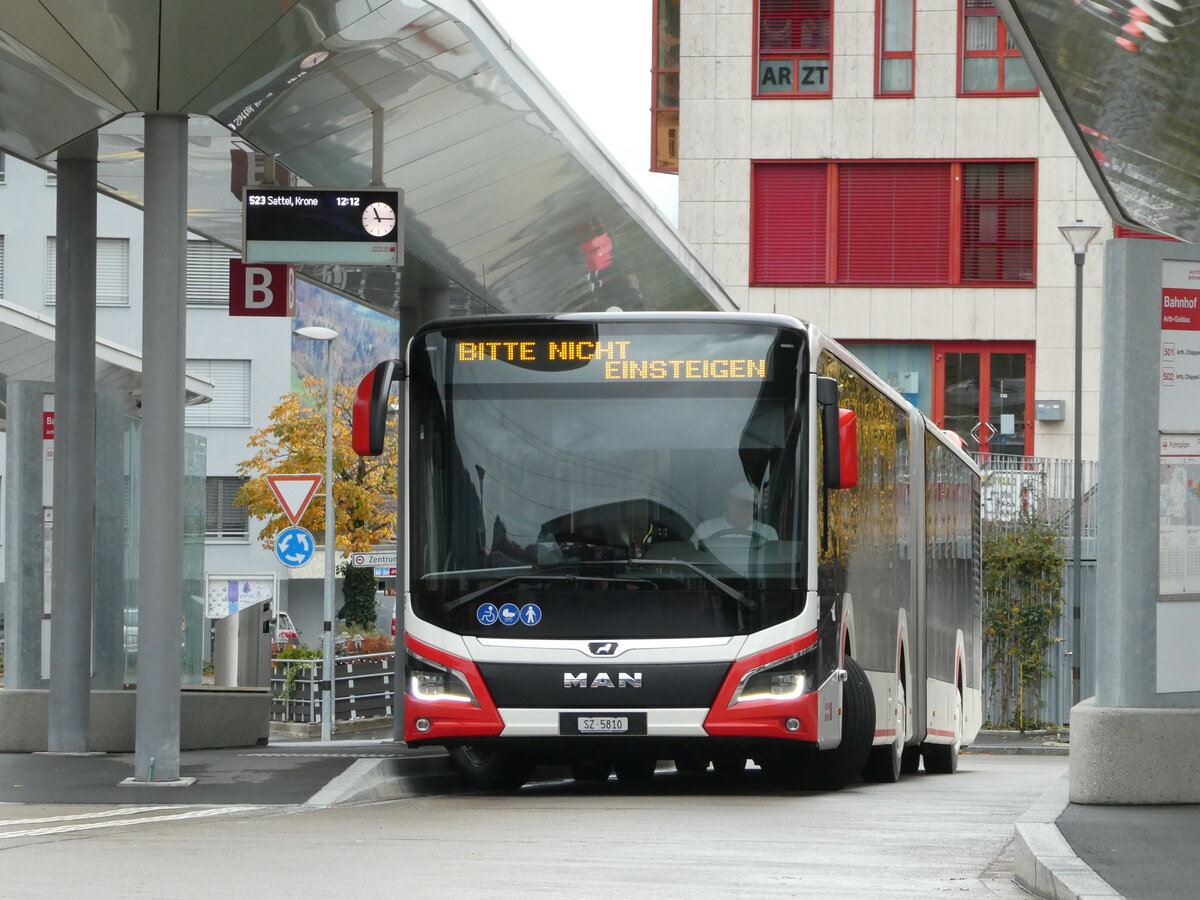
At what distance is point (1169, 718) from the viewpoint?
33.7 feet

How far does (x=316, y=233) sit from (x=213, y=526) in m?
52.7

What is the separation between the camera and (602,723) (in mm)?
12352

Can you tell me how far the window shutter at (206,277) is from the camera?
64312 millimetres

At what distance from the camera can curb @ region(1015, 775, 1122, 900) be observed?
23.6 feet

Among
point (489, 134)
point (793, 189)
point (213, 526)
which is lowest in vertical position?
point (213, 526)

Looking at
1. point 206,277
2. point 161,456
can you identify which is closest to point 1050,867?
point 161,456

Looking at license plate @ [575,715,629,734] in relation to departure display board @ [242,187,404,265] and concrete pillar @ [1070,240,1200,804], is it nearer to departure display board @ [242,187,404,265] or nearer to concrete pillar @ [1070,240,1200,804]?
concrete pillar @ [1070,240,1200,804]

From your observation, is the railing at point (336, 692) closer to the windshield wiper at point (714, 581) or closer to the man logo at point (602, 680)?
the man logo at point (602, 680)

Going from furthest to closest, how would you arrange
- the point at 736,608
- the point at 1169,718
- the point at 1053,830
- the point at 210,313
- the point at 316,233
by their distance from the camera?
1. the point at 210,313
2. the point at 316,233
3. the point at 736,608
4. the point at 1169,718
5. the point at 1053,830

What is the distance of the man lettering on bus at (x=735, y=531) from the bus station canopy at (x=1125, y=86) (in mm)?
3190

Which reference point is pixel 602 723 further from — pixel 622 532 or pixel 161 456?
pixel 161 456

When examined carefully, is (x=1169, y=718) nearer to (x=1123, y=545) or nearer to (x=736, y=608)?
(x=1123, y=545)

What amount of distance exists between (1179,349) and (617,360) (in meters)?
3.74

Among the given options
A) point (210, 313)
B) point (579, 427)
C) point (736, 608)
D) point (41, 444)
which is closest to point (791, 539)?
point (736, 608)
